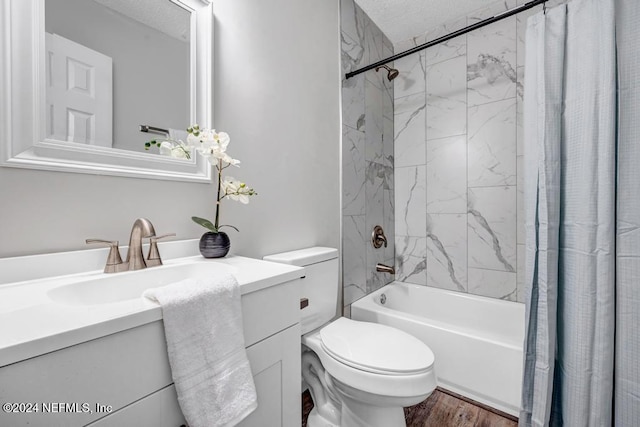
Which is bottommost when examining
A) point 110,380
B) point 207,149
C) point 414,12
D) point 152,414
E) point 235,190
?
point 152,414

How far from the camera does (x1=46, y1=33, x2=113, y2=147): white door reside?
30.1 inches

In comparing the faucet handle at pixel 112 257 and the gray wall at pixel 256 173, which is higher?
the gray wall at pixel 256 173

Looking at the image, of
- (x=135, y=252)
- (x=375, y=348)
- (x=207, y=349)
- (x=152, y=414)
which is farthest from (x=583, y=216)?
(x=135, y=252)

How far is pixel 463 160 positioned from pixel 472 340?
1.28m

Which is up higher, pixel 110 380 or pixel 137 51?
pixel 137 51

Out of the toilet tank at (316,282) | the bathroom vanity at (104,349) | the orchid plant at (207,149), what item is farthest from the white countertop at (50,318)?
the toilet tank at (316,282)

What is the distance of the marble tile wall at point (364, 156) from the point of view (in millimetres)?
1865

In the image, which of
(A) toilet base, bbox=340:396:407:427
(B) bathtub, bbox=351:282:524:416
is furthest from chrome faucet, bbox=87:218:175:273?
(B) bathtub, bbox=351:282:524:416

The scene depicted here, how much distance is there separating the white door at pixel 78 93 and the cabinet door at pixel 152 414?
73 centimetres

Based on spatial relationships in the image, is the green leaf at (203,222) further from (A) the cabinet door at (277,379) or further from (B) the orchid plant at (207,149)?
(A) the cabinet door at (277,379)

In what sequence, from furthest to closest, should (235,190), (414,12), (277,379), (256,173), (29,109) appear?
(414,12) → (256,173) → (235,190) → (277,379) → (29,109)

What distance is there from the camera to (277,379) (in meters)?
0.84

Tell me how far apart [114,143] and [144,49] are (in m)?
0.36

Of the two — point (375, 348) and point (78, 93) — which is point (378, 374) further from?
point (78, 93)
